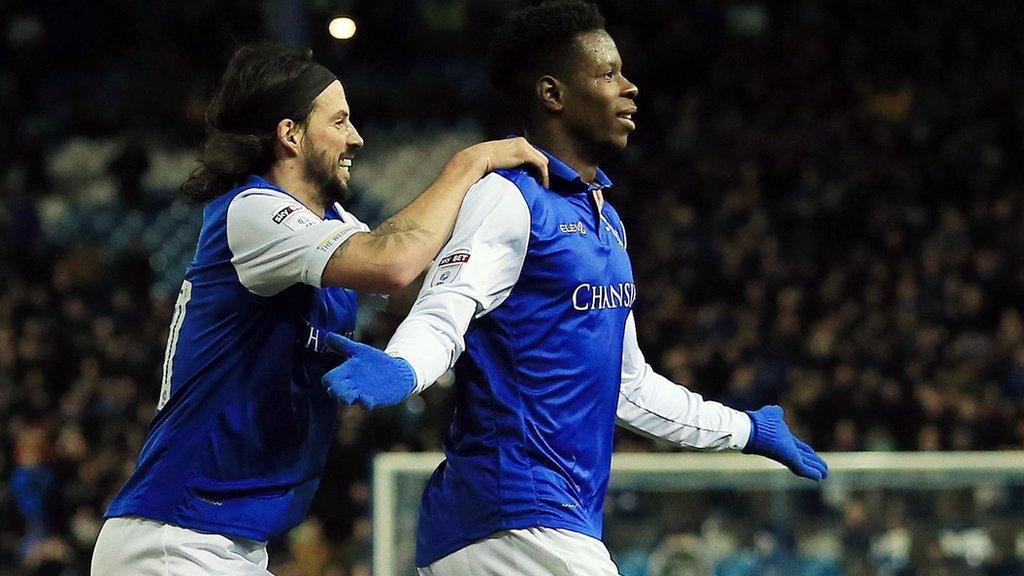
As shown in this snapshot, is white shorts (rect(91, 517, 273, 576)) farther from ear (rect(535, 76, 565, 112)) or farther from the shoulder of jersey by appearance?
ear (rect(535, 76, 565, 112))

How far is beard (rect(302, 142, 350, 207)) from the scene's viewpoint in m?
3.70

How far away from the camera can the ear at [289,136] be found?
3.67 meters

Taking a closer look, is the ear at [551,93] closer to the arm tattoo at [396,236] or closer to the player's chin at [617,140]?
the player's chin at [617,140]

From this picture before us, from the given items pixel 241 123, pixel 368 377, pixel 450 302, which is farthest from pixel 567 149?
pixel 368 377

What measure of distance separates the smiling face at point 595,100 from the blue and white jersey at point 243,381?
0.58 metres

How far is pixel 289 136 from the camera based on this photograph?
3676 mm

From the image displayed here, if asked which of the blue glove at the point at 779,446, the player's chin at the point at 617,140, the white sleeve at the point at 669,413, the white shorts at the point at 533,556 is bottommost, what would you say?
the blue glove at the point at 779,446

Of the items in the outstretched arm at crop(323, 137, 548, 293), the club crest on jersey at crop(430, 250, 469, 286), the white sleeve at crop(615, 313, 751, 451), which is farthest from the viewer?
the white sleeve at crop(615, 313, 751, 451)

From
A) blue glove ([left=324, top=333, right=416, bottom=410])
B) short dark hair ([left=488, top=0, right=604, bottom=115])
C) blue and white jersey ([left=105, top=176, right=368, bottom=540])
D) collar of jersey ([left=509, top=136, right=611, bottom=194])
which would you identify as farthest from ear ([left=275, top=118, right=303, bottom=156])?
blue glove ([left=324, top=333, right=416, bottom=410])

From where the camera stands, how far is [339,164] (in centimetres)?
372

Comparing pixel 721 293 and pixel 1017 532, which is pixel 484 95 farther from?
pixel 1017 532

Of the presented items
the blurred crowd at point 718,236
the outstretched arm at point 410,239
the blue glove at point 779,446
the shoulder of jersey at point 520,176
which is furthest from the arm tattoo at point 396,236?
the blurred crowd at point 718,236

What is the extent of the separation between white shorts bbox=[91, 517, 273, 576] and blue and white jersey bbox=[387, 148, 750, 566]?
1.38 ft

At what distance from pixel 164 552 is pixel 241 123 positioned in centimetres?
103
